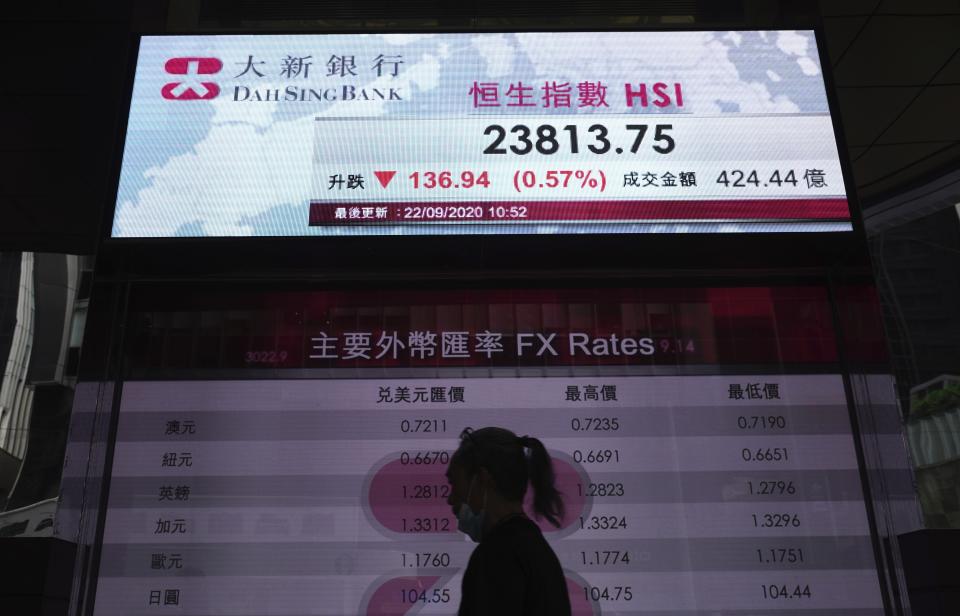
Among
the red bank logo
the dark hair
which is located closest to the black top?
the dark hair

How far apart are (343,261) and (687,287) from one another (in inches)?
52.7

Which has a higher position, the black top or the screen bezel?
the screen bezel

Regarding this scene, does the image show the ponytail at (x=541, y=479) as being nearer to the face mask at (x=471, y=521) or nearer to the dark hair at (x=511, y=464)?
the dark hair at (x=511, y=464)

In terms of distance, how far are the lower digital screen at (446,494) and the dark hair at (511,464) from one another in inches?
34.0

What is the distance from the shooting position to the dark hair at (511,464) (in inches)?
74.4

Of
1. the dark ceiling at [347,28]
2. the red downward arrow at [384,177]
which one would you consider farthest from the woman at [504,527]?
the dark ceiling at [347,28]

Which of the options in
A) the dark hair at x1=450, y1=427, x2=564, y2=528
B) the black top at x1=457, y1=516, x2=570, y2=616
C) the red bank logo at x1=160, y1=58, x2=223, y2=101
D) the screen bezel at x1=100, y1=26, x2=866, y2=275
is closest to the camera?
the black top at x1=457, y1=516, x2=570, y2=616

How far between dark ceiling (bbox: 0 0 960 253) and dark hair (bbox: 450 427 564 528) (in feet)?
6.53

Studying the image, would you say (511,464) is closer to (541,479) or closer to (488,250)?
(541,479)

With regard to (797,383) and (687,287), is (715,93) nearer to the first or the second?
(687,287)

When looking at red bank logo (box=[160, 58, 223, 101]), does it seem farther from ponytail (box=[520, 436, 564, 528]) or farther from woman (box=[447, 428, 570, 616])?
ponytail (box=[520, 436, 564, 528])

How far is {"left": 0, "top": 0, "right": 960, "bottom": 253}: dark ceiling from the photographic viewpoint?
3225 mm

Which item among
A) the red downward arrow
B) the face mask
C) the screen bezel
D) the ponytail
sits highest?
the red downward arrow

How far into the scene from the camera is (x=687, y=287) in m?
3.03
